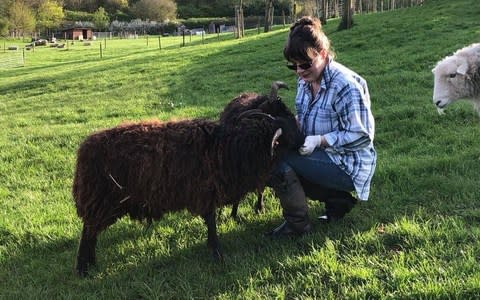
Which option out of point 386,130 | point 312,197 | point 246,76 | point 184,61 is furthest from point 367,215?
point 184,61

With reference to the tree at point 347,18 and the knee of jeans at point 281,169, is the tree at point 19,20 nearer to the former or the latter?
the tree at point 347,18

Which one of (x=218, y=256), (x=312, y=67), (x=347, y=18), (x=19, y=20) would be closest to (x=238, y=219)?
(x=218, y=256)

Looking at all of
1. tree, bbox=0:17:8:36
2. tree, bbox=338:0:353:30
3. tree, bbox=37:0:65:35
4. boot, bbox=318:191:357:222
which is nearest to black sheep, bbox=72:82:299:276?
boot, bbox=318:191:357:222

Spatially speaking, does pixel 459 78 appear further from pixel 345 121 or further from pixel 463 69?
pixel 345 121

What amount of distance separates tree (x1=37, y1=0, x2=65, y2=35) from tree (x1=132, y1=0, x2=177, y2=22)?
843 inches

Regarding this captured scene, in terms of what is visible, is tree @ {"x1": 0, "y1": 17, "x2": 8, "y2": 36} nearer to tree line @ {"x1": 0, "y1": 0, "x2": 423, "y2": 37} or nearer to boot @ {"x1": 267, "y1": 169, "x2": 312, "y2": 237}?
tree line @ {"x1": 0, "y1": 0, "x2": 423, "y2": 37}

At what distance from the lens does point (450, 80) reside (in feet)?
19.6

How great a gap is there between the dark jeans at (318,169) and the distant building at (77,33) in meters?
96.4

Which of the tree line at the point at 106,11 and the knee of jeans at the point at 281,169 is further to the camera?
the tree line at the point at 106,11

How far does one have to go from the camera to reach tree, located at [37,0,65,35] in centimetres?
9156

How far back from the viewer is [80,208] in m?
4.06

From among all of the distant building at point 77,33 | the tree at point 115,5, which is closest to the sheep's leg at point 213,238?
the distant building at point 77,33

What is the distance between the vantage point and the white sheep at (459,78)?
5.79m

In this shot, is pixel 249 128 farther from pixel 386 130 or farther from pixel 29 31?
pixel 29 31
